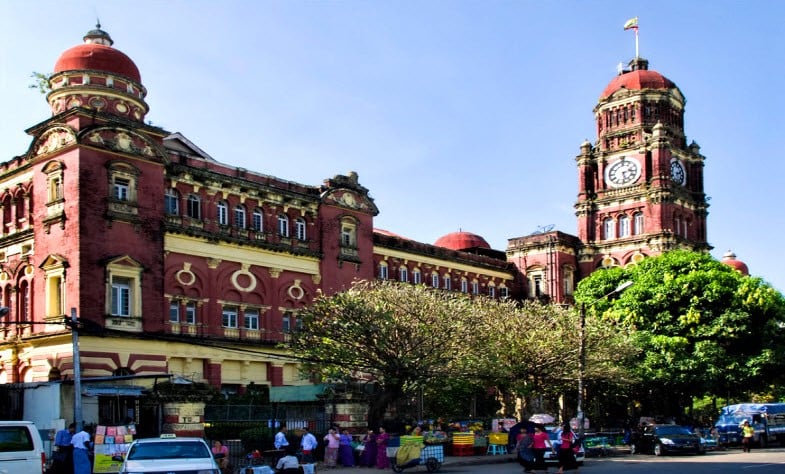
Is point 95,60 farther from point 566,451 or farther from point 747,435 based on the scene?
point 747,435

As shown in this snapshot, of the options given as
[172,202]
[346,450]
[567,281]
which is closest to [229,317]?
[172,202]

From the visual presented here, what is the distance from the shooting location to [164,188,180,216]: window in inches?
1732

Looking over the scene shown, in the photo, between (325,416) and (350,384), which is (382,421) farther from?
(325,416)

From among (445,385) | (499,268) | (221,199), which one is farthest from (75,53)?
(499,268)

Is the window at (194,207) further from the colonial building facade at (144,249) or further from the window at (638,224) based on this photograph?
the window at (638,224)


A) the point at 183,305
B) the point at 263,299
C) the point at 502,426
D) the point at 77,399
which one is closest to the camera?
the point at 77,399

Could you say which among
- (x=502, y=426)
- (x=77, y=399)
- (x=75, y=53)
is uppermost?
(x=75, y=53)

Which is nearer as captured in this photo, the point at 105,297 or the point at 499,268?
the point at 105,297

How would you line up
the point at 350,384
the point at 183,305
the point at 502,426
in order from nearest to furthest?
1. the point at 350,384
2. the point at 502,426
3. the point at 183,305

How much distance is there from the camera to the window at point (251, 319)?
154 ft

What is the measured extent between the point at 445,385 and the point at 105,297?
50.0 feet

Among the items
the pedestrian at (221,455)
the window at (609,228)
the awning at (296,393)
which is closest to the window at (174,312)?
the awning at (296,393)

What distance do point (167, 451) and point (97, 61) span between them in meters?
27.0

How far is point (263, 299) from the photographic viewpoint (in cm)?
4797
